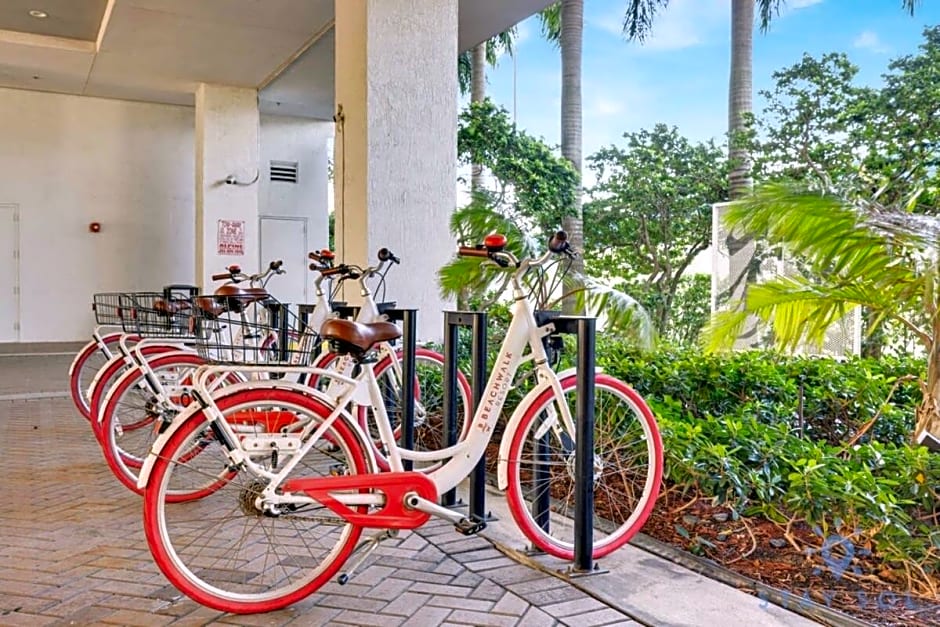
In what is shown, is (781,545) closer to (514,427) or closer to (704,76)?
(514,427)

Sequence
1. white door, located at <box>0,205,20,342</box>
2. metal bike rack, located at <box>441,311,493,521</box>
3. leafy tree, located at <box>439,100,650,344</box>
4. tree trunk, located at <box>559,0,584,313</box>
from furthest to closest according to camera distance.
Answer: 1. tree trunk, located at <box>559,0,584,313</box>
2. white door, located at <box>0,205,20,342</box>
3. leafy tree, located at <box>439,100,650,344</box>
4. metal bike rack, located at <box>441,311,493,521</box>

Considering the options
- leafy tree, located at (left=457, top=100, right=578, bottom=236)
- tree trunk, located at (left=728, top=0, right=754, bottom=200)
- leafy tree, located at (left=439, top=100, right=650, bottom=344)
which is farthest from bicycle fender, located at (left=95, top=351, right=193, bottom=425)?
tree trunk, located at (left=728, top=0, right=754, bottom=200)

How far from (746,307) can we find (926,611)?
187 cm

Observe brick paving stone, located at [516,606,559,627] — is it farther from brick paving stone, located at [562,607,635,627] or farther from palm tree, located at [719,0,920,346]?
palm tree, located at [719,0,920,346]

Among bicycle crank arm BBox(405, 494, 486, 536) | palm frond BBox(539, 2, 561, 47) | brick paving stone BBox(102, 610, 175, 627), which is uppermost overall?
palm frond BBox(539, 2, 561, 47)

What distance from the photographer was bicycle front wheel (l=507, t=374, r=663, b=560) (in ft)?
8.59

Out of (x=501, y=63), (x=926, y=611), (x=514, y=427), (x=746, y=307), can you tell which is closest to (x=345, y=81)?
(x=746, y=307)

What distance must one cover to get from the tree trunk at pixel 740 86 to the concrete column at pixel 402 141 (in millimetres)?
4713

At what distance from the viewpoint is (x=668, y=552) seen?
2715 mm

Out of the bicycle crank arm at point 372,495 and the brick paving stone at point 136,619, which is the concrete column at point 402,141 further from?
the brick paving stone at point 136,619

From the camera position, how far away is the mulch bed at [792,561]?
7.27ft

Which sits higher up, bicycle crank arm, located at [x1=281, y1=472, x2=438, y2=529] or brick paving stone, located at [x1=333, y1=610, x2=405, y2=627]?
bicycle crank arm, located at [x1=281, y1=472, x2=438, y2=529]

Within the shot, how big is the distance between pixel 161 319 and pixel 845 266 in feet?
10.6

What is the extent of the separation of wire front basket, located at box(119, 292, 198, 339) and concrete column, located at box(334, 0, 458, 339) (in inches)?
62.4
